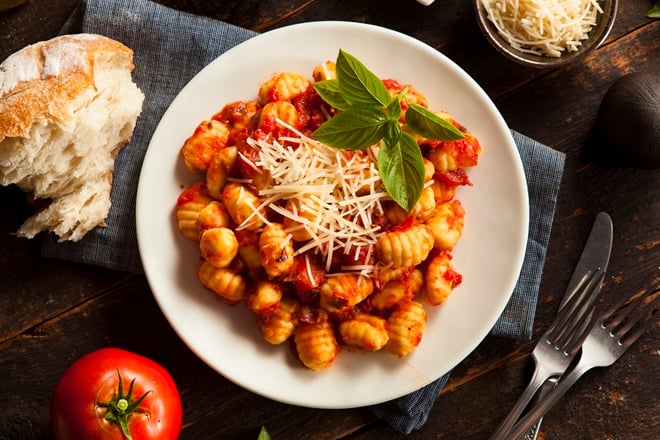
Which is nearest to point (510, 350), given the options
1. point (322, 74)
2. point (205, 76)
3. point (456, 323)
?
point (456, 323)

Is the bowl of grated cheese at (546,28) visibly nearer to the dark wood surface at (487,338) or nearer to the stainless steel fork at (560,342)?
the dark wood surface at (487,338)

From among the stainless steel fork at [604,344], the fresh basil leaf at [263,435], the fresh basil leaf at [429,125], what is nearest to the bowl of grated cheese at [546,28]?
the fresh basil leaf at [429,125]

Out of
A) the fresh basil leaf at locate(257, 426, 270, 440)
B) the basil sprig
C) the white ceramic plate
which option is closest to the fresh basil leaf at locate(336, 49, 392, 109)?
the basil sprig

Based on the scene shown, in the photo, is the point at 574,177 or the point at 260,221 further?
the point at 574,177

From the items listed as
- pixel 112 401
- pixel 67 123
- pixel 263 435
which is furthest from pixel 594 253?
pixel 67 123

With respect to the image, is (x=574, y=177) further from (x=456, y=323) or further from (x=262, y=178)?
(x=262, y=178)

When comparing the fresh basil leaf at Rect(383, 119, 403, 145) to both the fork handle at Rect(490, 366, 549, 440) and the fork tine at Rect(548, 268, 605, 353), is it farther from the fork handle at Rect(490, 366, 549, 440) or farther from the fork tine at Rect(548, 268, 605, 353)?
the fork handle at Rect(490, 366, 549, 440)

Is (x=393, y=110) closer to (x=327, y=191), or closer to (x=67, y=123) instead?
(x=327, y=191)
